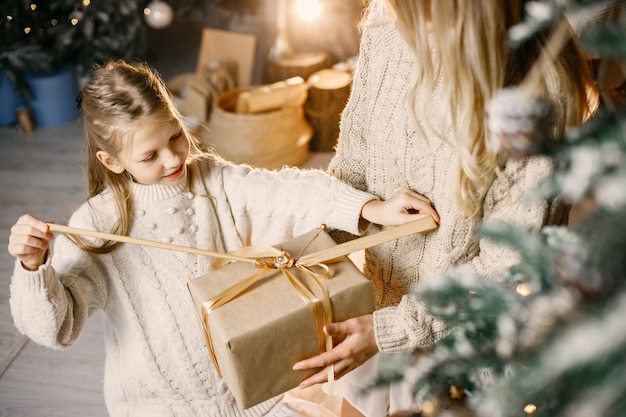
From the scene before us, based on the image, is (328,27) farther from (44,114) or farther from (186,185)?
(186,185)

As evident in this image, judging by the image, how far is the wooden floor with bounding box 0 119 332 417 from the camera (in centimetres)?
177

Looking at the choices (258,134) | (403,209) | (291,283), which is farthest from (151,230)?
(258,134)

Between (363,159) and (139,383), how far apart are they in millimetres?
698

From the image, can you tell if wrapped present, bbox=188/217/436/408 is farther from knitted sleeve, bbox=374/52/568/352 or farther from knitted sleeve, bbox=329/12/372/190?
knitted sleeve, bbox=329/12/372/190

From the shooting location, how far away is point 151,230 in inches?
47.2

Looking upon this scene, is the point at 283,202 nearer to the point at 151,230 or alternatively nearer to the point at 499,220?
the point at 151,230

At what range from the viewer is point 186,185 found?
4.03 feet

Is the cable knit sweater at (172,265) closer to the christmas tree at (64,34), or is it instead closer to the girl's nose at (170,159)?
the girl's nose at (170,159)

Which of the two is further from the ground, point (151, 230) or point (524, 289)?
point (524, 289)

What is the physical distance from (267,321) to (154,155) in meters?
0.43

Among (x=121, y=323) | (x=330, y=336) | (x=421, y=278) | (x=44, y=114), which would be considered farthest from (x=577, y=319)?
(x=44, y=114)

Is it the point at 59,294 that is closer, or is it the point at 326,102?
the point at 59,294

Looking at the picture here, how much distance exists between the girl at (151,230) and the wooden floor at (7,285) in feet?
1.69

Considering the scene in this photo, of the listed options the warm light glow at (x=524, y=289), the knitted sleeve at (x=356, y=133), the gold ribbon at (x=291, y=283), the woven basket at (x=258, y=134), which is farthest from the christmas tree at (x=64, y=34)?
the warm light glow at (x=524, y=289)
